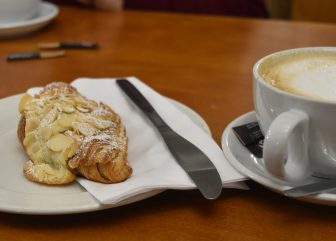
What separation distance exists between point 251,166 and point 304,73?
0.43 feet

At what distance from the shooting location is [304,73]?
0.58 metres

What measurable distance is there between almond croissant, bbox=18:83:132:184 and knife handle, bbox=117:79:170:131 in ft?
0.19

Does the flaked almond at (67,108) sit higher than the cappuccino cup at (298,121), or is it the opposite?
the cappuccino cup at (298,121)

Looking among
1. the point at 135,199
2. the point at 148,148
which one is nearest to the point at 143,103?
the point at 148,148

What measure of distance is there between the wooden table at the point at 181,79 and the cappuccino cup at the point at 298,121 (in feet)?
0.14

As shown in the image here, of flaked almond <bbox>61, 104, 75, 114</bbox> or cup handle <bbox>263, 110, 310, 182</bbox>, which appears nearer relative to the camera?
cup handle <bbox>263, 110, 310, 182</bbox>

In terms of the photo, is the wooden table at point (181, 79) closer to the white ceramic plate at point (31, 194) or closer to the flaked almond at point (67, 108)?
the white ceramic plate at point (31, 194)

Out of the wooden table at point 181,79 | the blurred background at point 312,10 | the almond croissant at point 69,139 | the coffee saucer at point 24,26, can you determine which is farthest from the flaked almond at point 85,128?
the blurred background at point 312,10

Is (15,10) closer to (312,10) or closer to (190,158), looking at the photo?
(190,158)

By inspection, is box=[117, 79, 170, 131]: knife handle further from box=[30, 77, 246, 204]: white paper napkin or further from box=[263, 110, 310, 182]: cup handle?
box=[263, 110, 310, 182]: cup handle

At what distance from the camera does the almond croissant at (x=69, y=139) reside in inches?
20.2

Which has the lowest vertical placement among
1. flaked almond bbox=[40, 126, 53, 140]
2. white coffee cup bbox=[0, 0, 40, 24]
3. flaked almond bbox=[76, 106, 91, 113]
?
white coffee cup bbox=[0, 0, 40, 24]

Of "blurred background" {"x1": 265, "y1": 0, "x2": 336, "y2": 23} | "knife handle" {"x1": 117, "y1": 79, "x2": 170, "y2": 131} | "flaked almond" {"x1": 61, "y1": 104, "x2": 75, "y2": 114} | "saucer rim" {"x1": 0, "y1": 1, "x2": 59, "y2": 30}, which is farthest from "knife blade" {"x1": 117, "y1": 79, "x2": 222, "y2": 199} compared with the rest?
"blurred background" {"x1": 265, "y1": 0, "x2": 336, "y2": 23}

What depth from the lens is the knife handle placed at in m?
0.65
